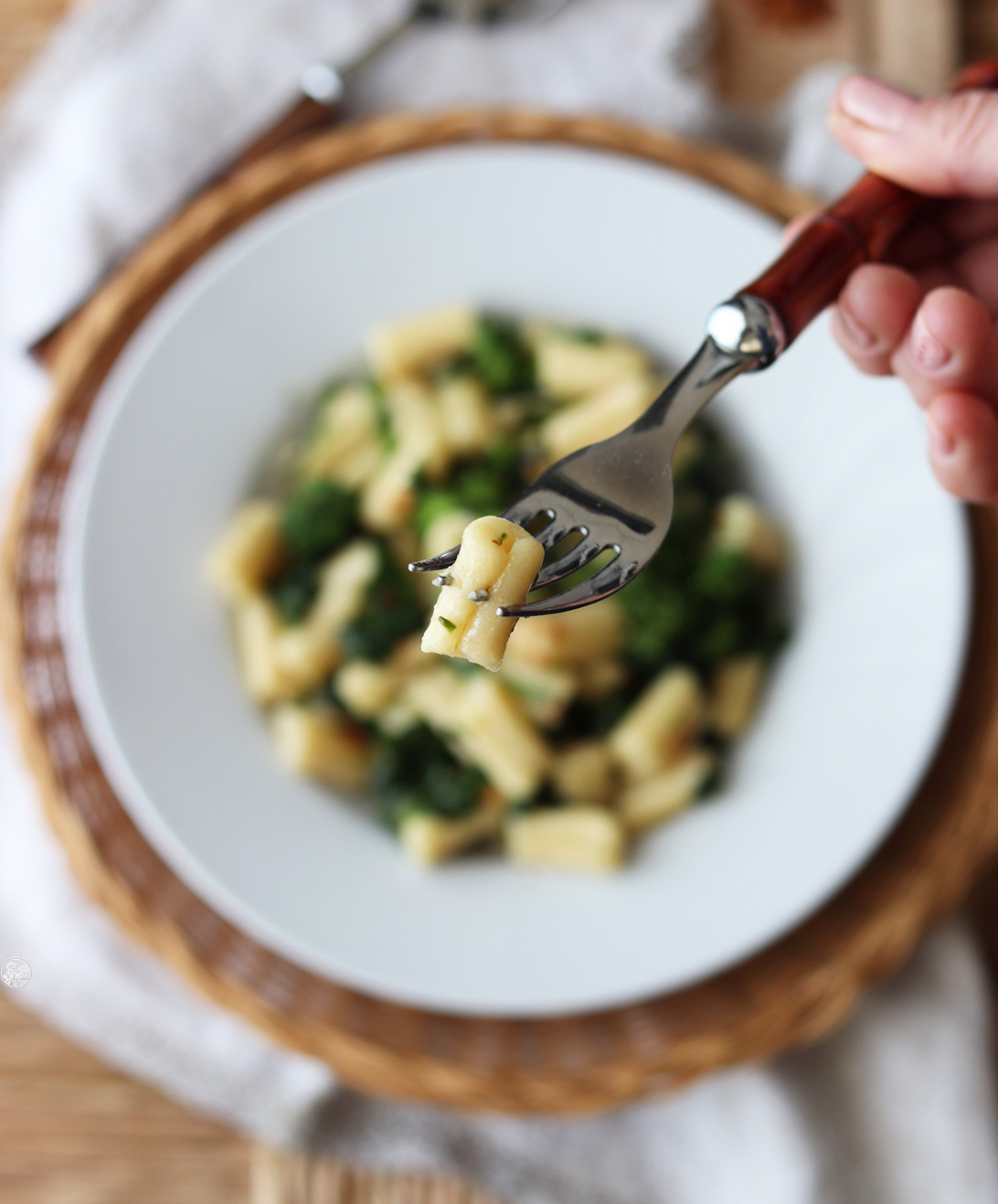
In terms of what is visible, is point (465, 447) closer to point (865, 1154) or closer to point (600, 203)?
point (600, 203)

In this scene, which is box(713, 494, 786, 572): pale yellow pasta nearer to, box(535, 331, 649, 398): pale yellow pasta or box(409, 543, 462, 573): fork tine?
box(535, 331, 649, 398): pale yellow pasta

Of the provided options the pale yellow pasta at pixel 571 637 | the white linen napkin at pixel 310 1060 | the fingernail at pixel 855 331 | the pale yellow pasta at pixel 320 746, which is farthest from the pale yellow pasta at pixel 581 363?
the pale yellow pasta at pixel 320 746

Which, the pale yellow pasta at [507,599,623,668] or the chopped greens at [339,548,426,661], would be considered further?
the chopped greens at [339,548,426,661]

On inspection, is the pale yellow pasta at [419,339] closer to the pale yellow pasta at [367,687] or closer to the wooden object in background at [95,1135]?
the pale yellow pasta at [367,687]

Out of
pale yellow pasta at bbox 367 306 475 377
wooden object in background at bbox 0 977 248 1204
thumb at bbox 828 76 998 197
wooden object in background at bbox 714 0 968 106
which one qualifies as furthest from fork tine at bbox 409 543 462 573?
wooden object in background at bbox 714 0 968 106

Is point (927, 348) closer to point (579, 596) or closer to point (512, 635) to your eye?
point (579, 596)

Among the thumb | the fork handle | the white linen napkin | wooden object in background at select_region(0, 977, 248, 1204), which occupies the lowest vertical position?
wooden object in background at select_region(0, 977, 248, 1204)
